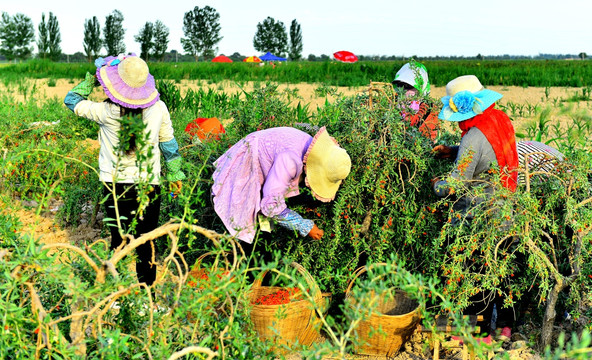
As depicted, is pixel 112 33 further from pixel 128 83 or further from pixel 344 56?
pixel 128 83

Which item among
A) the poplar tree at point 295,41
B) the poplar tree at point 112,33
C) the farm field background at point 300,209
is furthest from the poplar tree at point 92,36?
the farm field background at point 300,209

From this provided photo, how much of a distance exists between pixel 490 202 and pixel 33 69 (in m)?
20.3

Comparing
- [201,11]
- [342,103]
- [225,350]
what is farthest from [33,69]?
[201,11]

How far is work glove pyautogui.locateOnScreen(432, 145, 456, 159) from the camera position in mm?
3496

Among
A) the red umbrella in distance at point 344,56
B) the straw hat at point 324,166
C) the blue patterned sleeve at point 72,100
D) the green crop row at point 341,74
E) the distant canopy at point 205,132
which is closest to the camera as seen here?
the straw hat at point 324,166

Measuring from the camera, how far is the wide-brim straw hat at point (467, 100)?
316 centimetres

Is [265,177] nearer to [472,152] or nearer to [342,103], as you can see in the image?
[342,103]

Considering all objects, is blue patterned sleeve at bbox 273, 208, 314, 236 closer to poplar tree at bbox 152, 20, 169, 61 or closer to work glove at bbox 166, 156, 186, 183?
work glove at bbox 166, 156, 186, 183

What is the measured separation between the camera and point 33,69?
66.0ft

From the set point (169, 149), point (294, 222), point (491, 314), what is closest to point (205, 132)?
point (169, 149)

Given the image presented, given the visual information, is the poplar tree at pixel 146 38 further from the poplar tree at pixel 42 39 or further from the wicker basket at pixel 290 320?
A: the wicker basket at pixel 290 320

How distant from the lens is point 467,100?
3.16 m

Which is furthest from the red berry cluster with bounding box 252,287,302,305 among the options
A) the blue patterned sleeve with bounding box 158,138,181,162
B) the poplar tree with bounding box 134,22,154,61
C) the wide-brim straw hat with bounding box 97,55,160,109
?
the poplar tree with bounding box 134,22,154,61

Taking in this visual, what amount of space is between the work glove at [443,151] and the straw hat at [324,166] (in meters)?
0.68
